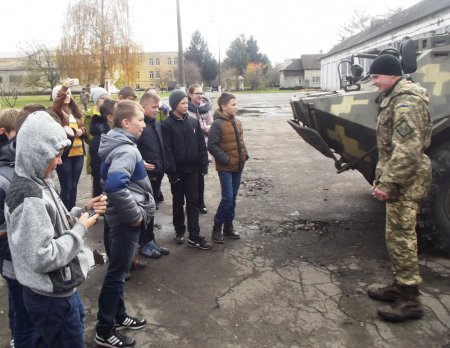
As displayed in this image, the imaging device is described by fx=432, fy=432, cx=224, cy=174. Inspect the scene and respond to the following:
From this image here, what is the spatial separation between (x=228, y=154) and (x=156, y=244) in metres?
1.20

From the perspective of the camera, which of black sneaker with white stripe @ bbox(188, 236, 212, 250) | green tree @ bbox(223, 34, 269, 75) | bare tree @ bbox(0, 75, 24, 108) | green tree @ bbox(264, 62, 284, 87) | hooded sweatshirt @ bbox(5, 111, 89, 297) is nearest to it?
hooded sweatshirt @ bbox(5, 111, 89, 297)

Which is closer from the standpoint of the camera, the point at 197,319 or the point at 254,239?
the point at 197,319

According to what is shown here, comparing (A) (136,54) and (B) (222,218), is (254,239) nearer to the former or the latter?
(B) (222,218)

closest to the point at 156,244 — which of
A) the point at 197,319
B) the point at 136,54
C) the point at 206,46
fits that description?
the point at 197,319

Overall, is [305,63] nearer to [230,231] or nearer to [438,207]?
[230,231]

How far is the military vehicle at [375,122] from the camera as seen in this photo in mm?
4051

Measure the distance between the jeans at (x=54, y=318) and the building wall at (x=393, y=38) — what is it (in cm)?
502

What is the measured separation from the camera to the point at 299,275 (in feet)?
12.6

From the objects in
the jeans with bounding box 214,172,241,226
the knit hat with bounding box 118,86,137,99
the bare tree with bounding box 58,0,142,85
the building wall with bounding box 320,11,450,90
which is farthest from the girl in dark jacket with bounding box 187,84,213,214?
the bare tree with bounding box 58,0,142,85

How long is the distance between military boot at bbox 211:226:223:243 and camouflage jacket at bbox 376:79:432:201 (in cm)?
197

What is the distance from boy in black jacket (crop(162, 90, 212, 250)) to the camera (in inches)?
171

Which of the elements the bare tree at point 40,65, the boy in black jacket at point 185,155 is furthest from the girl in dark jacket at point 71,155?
the bare tree at point 40,65

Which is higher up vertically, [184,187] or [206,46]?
[206,46]

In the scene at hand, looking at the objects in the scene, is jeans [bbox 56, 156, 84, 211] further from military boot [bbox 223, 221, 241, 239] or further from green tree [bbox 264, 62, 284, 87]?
Result: green tree [bbox 264, 62, 284, 87]
